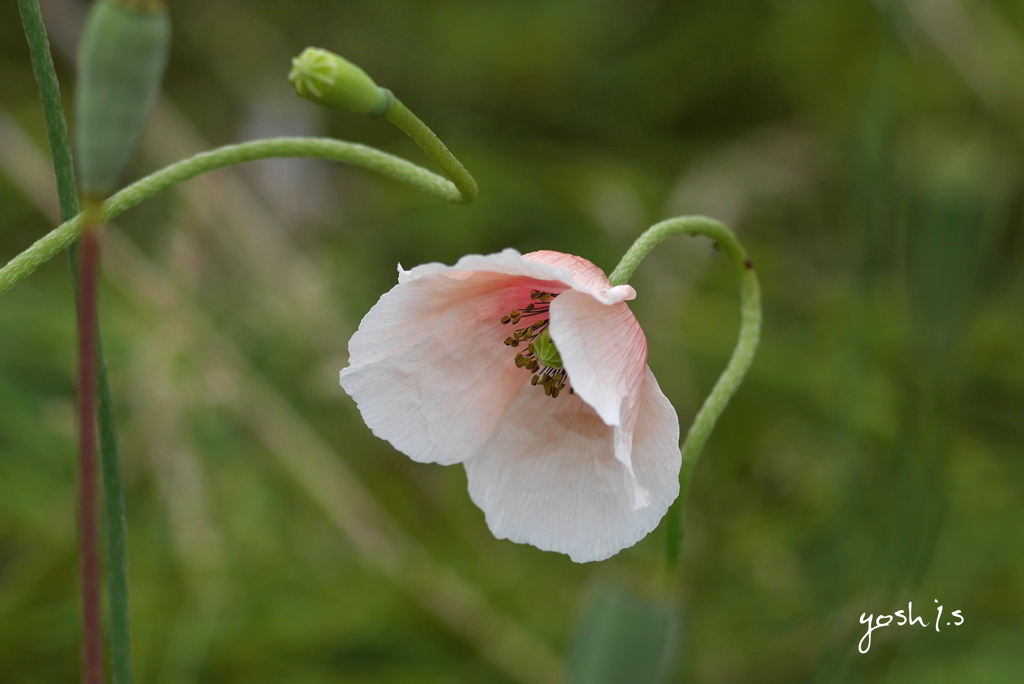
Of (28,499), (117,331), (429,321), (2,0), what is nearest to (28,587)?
(28,499)

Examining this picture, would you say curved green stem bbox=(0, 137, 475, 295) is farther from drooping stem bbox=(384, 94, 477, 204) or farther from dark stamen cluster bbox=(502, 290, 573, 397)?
dark stamen cluster bbox=(502, 290, 573, 397)

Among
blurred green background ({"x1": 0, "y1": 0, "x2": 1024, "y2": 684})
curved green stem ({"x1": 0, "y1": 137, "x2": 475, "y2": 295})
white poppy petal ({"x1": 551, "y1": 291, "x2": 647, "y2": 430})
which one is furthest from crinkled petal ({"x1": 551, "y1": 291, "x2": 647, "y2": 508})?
blurred green background ({"x1": 0, "y1": 0, "x2": 1024, "y2": 684})

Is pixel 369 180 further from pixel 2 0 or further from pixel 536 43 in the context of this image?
pixel 2 0

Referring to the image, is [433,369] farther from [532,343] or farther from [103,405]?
[103,405]
